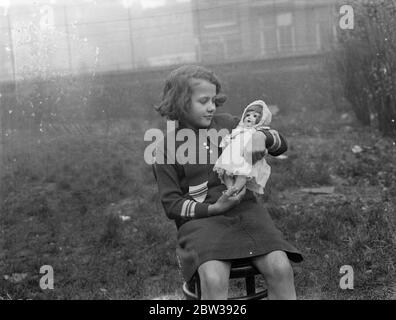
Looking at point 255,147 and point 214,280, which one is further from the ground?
point 255,147

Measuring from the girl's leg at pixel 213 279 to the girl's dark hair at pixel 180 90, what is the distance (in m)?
0.75

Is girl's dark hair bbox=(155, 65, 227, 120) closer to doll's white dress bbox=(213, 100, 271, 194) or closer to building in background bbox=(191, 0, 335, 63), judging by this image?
doll's white dress bbox=(213, 100, 271, 194)

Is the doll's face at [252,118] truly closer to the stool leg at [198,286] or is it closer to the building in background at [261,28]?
the stool leg at [198,286]

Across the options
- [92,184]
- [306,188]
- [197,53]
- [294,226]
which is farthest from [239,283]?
[197,53]

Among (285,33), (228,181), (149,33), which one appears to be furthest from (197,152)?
(285,33)

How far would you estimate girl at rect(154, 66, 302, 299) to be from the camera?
250cm

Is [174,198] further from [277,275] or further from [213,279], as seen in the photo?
[277,275]

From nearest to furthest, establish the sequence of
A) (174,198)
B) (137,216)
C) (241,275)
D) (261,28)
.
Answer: (241,275) < (174,198) < (137,216) < (261,28)

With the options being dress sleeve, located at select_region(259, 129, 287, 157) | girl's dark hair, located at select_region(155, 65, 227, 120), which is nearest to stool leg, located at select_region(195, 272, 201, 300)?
dress sleeve, located at select_region(259, 129, 287, 157)

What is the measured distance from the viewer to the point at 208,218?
2643mm

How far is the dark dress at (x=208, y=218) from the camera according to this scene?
8.30 feet

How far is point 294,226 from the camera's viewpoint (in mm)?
4719

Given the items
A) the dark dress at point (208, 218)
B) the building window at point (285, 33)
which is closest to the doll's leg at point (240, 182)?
the dark dress at point (208, 218)

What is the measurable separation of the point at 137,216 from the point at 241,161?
9.84 ft
